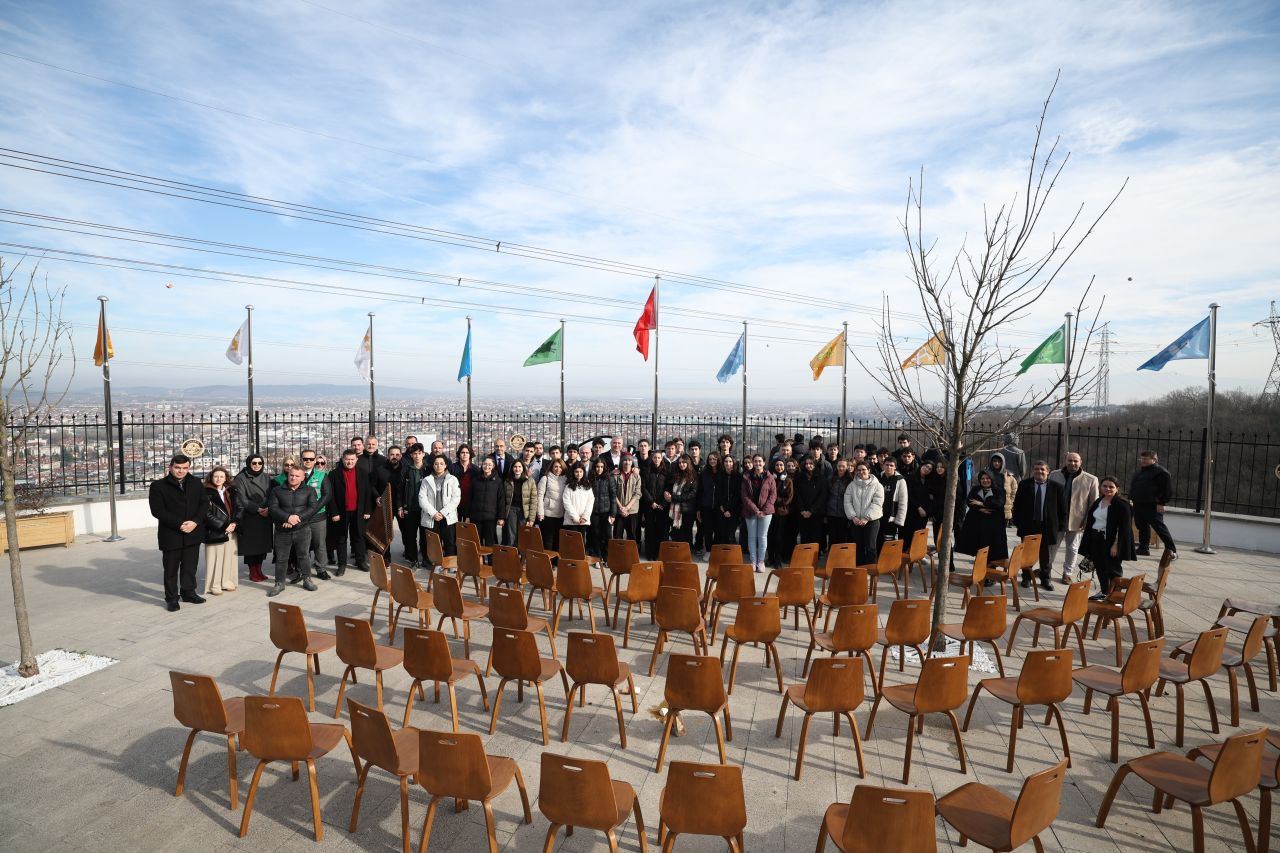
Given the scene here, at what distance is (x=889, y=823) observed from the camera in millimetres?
3100

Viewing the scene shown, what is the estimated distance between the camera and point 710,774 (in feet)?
10.9

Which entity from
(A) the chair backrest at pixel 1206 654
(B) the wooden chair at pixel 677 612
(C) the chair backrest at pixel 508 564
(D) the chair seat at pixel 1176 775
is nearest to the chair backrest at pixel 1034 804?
(D) the chair seat at pixel 1176 775

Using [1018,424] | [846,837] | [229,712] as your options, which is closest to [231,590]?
[229,712]

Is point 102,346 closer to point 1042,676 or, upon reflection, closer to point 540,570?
point 540,570

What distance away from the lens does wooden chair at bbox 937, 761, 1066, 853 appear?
3.27 meters

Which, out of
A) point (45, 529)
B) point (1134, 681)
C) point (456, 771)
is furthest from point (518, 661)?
point (45, 529)

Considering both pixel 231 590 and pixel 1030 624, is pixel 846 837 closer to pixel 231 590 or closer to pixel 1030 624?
pixel 1030 624

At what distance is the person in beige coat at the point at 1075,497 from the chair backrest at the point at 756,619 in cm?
627

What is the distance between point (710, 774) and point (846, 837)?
2.28ft

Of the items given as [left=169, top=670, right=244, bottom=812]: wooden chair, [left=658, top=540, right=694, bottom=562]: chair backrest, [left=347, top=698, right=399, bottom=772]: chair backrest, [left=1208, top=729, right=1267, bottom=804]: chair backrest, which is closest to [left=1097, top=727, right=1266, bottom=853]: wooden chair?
[left=1208, top=729, right=1267, bottom=804]: chair backrest

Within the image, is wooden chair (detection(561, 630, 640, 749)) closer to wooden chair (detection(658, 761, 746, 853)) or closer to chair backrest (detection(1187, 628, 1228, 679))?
wooden chair (detection(658, 761, 746, 853))

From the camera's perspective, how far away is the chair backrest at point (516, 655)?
5078 mm

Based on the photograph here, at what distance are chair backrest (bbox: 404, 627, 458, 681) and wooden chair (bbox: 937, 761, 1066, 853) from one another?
3.44m

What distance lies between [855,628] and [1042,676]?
140cm
